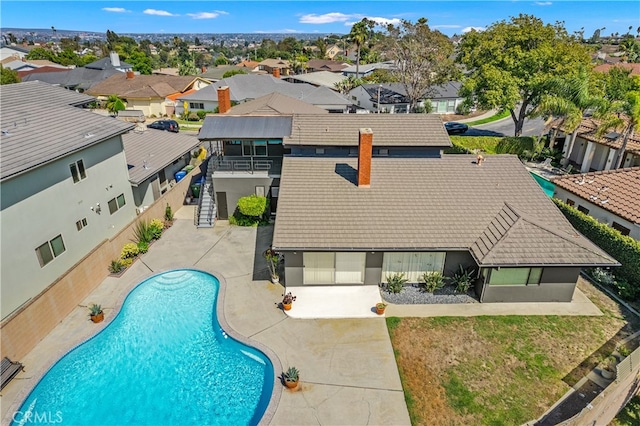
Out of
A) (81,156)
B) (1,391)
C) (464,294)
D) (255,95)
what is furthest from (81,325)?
(255,95)

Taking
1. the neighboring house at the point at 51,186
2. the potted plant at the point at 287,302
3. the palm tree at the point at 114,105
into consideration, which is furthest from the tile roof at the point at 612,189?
the palm tree at the point at 114,105

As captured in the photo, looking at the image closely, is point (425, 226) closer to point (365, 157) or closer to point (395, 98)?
point (365, 157)

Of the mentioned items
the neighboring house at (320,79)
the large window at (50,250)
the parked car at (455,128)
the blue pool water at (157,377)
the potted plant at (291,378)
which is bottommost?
the blue pool water at (157,377)

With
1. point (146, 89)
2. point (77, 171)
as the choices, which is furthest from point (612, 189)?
point (146, 89)

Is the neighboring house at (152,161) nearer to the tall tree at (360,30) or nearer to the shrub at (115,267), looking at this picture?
the shrub at (115,267)

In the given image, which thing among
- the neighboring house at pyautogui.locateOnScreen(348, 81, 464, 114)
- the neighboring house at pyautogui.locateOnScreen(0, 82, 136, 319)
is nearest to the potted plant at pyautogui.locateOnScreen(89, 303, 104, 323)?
the neighboring house at pyautogui.locateOnScreen(0, 82, 136, 319)

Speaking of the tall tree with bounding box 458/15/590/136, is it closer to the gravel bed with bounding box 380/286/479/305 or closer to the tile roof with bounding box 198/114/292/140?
the tile roof with bounding box 198/114/292/140
